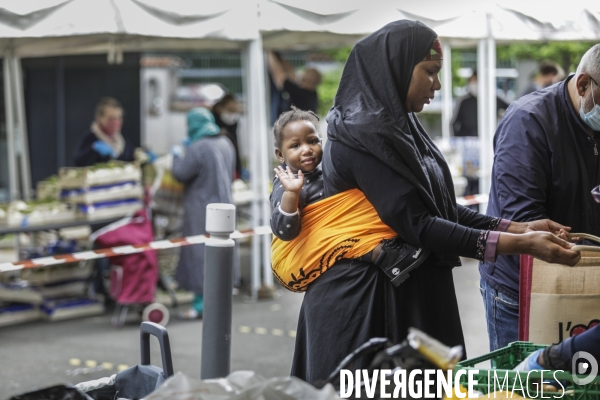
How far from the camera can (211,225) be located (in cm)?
385

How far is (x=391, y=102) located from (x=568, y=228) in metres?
0.92

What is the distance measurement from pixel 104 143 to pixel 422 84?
6196 mm

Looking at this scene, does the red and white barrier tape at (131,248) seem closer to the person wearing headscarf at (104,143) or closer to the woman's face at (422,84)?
the person wearing headscarf at (104,143)

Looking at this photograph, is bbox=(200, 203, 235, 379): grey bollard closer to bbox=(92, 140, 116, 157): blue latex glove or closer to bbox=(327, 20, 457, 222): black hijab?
bbox=(327, 20, 457, 222): black hijab

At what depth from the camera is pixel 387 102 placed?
3.06 meters

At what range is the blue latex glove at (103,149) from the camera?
8.73m

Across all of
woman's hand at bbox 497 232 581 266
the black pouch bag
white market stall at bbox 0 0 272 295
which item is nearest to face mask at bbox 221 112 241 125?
white market stall at bbox 0 0 272 295

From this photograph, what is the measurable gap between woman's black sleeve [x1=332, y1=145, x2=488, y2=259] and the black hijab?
0.03m

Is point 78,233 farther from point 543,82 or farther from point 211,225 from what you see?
point 543,82

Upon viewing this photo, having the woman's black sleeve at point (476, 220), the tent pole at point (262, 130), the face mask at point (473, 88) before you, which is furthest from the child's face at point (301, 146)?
the face mask at point (473, 88)

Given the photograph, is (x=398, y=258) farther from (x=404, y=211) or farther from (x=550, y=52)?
(x=550, y=52)

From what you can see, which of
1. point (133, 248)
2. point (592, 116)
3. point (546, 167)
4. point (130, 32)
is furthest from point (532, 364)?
point (133, 248)

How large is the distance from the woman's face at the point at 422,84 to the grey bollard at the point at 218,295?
106 centimetres

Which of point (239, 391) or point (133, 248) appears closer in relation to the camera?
point (239, 391)
